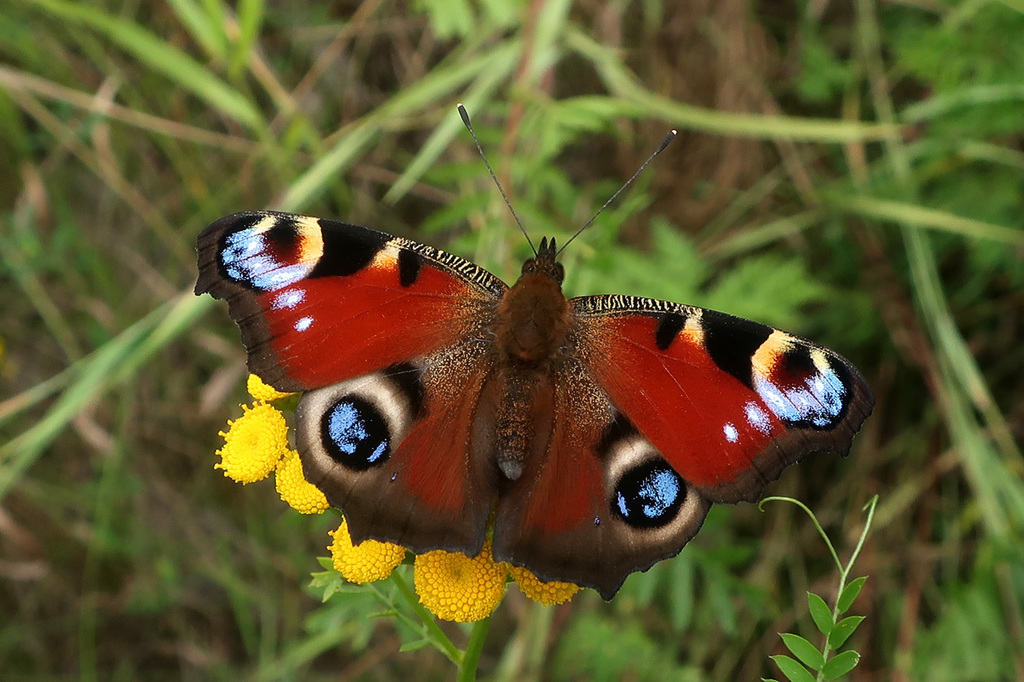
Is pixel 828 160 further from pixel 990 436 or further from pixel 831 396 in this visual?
pixel 831 396

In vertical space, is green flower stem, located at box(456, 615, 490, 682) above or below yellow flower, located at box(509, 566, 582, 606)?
below

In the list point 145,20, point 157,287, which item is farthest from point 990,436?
point 145,20

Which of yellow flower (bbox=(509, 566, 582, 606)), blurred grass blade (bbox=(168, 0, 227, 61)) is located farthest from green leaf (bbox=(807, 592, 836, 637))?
blurred grass blade (bbox=(168, 0, 227, 61))

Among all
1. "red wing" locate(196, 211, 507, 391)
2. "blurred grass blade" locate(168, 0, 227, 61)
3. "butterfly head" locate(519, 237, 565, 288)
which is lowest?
"butterfly head" locate(519, 237, 565, 288)

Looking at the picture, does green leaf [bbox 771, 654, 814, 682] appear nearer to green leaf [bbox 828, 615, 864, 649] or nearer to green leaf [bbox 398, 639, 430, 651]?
green leaf [bbox 828, 615, 864, 649]

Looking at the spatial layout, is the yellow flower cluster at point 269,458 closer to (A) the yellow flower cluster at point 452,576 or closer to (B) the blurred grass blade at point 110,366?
(A) the yellow flower cluster at point 452,576

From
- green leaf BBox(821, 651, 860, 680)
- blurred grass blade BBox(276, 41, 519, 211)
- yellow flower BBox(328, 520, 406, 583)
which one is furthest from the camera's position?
blurred grass blade BBox(276, 41, 519, 211)

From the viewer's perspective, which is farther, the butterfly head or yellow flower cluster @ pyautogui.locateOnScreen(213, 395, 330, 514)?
the butterfly head
